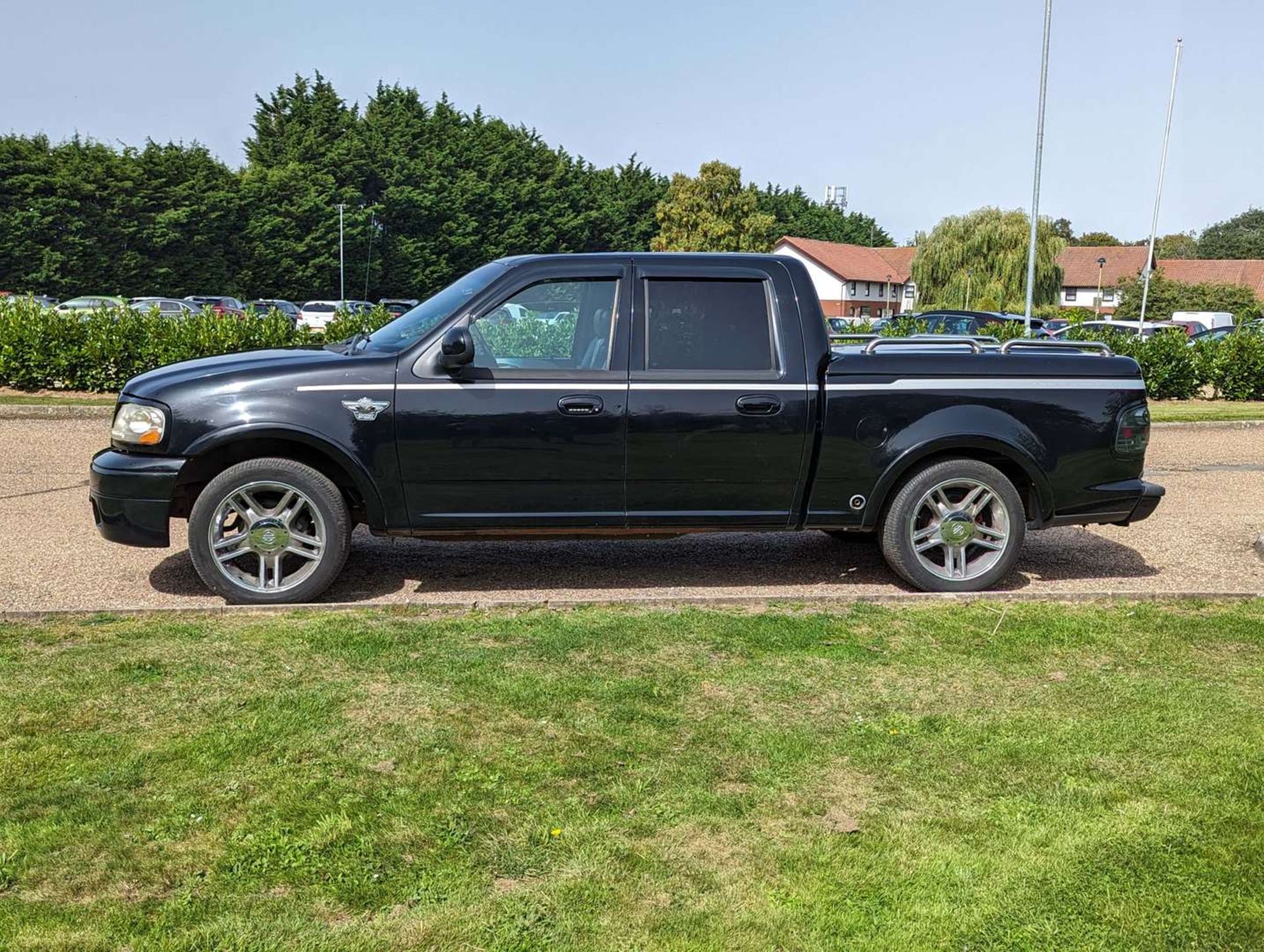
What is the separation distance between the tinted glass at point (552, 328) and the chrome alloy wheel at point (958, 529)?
204 centimetres

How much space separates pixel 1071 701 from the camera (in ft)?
15.9

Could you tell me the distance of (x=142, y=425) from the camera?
6.14 metres

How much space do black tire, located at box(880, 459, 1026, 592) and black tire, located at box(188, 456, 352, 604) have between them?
9.90 feet

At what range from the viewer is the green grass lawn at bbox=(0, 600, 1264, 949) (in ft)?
10.4

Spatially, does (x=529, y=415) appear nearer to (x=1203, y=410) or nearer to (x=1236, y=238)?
(x=1203, y=410)

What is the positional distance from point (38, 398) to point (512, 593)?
1214cm

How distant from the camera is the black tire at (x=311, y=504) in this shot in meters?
6.11

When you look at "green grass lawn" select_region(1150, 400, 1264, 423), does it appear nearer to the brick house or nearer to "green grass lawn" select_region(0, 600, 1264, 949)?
"green grass lawn" select_region(0, 600, 1264, 949)

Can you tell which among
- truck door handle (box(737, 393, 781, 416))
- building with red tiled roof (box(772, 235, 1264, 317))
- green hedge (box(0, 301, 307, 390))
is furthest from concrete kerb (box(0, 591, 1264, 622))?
building with red tiled roof (box(772, 235, 1264, 317))

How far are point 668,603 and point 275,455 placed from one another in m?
2.26

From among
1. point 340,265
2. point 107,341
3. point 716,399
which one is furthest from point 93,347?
point 340,265

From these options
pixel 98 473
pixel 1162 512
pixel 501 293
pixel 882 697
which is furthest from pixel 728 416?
pixel 1162 512

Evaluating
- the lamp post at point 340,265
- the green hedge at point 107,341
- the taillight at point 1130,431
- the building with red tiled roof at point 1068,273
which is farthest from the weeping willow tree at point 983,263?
the taillight at point 1130,431

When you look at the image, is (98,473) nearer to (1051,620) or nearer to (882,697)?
(882,697)
